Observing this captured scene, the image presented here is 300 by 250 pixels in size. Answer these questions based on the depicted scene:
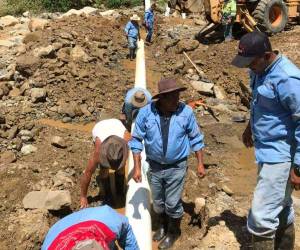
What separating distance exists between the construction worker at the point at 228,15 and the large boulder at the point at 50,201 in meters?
8.47

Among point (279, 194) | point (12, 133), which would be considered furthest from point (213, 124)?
point (279, 194)

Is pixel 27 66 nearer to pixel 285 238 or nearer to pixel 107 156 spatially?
pixel 107 156

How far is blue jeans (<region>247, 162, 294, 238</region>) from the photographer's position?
377 cm

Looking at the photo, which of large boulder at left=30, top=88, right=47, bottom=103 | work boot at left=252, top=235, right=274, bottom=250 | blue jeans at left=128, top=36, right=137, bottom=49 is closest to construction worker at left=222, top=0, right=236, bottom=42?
blue jeans at left=128, top=36, right=137, bottom=49

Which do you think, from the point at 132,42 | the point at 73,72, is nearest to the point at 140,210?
the point at 73,72

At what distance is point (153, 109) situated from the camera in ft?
14.5

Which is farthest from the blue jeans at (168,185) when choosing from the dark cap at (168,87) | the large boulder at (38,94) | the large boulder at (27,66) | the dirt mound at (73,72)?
the large boulder at (27,66)

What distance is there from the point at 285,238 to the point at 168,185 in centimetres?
121

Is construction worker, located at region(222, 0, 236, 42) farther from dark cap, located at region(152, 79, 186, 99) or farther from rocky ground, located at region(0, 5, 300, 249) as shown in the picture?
dark cap, located at region(152, 79, 186, 99)

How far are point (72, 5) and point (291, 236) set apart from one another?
64.2 ft

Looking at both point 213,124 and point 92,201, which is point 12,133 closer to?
point 92,201

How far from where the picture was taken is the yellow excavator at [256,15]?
12.6m

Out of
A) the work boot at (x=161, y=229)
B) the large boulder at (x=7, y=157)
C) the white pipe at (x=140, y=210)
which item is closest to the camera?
the white pipe at (x=140, y=210)

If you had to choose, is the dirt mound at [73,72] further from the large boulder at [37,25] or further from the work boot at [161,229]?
the work boot at [161,229]
